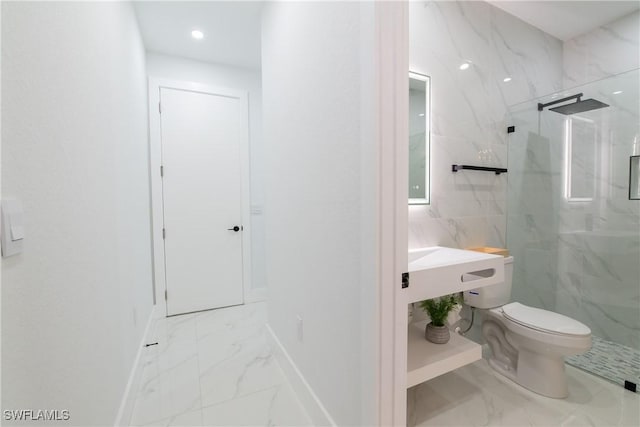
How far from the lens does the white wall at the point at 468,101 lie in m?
1.77

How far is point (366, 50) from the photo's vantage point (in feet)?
2.95

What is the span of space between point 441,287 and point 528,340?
2.92 feet

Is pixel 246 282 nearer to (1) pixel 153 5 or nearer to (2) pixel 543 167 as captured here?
(1) pixel 153 5

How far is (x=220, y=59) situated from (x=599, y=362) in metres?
3.95

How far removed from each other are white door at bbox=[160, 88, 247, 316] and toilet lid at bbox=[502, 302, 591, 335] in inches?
95.1

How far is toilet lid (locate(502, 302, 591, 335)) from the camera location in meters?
1.51

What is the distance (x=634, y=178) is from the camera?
6.38 feet

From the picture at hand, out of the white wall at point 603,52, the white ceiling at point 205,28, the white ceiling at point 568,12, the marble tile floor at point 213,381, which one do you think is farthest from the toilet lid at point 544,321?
the white ceiling at point 205,28

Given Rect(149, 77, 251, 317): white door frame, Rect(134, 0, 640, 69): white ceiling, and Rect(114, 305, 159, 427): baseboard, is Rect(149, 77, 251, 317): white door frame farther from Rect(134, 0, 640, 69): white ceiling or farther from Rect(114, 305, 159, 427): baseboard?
Rect(114, 305, 159, 427): baseboard

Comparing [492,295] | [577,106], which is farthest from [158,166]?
[577,106]

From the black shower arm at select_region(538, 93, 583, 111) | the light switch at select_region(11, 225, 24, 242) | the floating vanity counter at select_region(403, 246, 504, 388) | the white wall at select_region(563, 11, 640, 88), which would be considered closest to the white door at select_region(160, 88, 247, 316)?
the floating vanity counter at select_region(403, 246, 504, 388)

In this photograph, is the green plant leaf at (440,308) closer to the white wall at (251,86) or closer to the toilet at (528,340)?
the toilet at (528,340)

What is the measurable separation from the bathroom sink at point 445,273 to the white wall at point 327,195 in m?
0.26

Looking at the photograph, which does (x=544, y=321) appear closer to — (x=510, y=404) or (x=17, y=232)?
(x=510, y=404)
